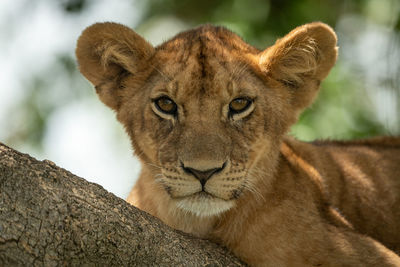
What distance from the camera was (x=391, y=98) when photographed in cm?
709

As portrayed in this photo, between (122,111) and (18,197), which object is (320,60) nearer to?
(122,111)

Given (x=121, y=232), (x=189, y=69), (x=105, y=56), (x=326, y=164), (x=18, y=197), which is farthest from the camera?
(x=326, y=164)

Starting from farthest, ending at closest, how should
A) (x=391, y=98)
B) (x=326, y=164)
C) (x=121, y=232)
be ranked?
(x=391, y=98) < (x=326, y=164) < (x=121, y=232)

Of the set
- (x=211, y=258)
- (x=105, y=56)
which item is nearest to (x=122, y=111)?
(x=105, y=56)

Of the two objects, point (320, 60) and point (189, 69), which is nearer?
point (189, 69)

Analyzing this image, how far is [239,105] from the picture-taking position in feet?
13.3

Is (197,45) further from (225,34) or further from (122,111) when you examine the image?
(122,111)


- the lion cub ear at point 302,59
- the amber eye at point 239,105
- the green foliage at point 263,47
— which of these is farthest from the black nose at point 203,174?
the green foliage at point 263,47

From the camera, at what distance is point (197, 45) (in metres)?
4.26

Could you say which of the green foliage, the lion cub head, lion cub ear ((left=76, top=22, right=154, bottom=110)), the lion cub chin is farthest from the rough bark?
the green foliage

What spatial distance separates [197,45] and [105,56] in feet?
2.08

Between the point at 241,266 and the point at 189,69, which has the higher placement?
the point at 189,69

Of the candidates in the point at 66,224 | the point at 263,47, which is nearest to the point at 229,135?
the point at 66,224

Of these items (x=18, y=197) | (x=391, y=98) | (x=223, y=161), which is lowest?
(x=18, y=197)
